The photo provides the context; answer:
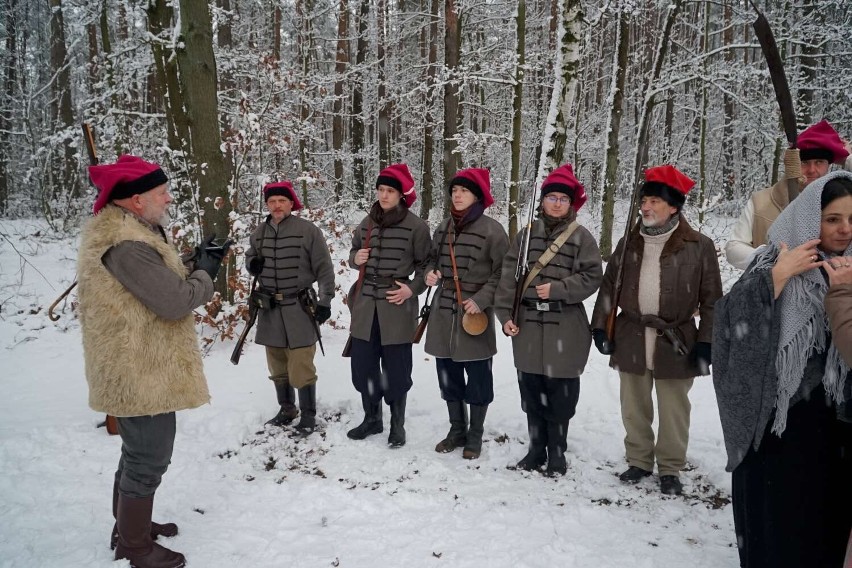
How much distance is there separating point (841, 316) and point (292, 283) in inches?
152

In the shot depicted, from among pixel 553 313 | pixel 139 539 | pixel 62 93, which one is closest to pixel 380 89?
pixel 62 93

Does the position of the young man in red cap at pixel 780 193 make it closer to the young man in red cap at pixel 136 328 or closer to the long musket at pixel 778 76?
the long musket at pixel 778 76

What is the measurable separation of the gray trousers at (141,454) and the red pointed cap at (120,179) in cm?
116

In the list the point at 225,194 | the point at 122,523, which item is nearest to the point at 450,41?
the point at 225,194

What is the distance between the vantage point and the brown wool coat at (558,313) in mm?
3768

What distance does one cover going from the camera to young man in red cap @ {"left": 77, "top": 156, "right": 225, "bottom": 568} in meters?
2.69

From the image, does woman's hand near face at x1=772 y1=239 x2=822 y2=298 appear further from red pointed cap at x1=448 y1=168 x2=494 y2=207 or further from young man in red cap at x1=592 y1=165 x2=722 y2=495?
red pointed cap at x1=448 y1=168 x2=494 y2=207

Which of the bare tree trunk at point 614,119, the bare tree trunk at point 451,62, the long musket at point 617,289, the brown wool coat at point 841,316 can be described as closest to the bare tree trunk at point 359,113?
the bare tree trunk at point 451,62

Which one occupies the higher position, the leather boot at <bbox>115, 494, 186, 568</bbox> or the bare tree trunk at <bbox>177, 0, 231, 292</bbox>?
the bare tree trunk at <bbox>177, 0, 231, 292</bbox>

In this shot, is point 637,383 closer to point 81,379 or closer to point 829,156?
point 829,156

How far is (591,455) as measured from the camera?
422 cm

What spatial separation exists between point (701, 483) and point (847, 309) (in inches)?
89.3

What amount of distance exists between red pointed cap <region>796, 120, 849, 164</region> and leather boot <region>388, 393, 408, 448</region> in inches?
136

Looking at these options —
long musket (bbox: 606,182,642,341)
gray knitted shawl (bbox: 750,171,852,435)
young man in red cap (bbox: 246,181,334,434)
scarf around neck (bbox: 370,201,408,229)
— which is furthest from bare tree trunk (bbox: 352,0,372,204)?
gray knitted shawl (bbox: 750,171,852,435)
